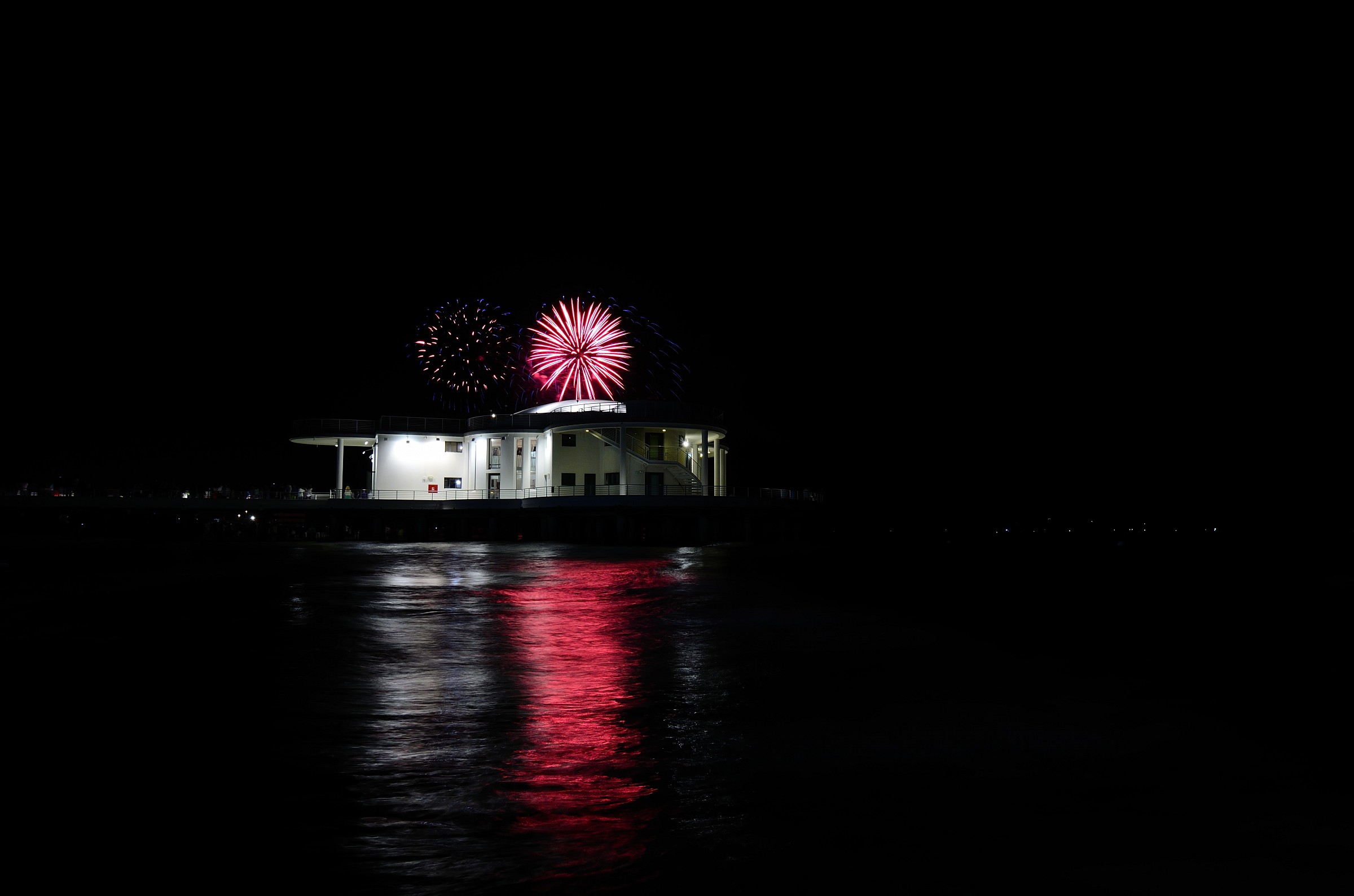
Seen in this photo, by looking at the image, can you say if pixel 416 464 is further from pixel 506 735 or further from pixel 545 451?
pixel 506 735

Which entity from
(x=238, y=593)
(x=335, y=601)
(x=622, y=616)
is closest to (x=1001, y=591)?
(x=622, y=616)

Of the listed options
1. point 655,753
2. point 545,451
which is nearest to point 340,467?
point 545,451

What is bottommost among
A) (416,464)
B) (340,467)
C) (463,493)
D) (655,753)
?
(655,753)

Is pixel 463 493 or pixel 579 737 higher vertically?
pixel 463 493

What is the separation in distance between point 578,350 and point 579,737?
174 feet

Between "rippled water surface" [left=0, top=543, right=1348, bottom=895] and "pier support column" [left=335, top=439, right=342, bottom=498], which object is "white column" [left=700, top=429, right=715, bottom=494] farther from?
"rippled water surface" [left=0, top=543, right=1348, bottom=895]

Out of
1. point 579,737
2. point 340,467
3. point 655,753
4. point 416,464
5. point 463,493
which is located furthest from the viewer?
point 340,467

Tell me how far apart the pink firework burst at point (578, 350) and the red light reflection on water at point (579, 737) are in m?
42.4

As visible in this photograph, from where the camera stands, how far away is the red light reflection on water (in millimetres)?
5793

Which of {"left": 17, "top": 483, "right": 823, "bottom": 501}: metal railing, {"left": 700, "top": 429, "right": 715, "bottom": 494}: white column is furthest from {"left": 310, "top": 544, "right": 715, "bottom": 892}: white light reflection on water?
{"left": 700, "top": 429, "right": 715, "bottom": 494}: white column

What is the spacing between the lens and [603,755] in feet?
25.3

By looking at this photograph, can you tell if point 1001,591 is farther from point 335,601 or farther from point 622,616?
point 335,601

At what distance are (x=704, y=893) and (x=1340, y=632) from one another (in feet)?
62.1

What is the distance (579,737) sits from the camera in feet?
27.5
